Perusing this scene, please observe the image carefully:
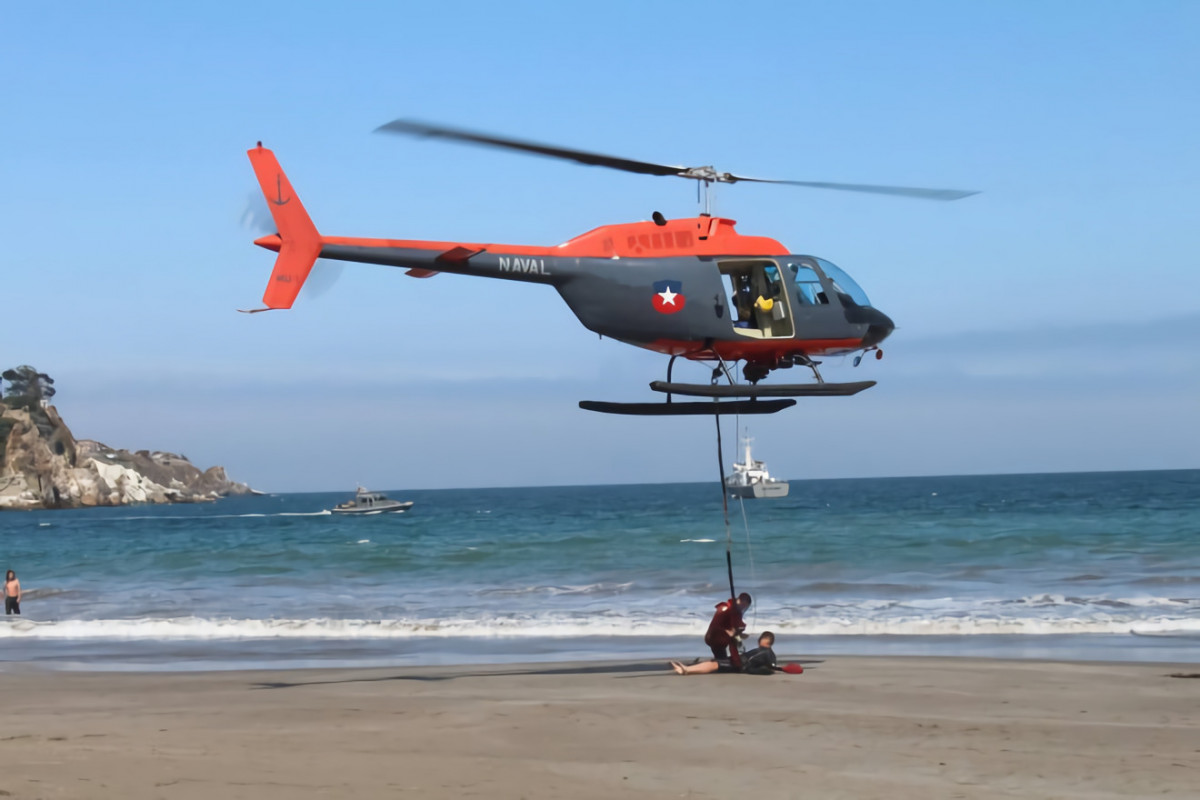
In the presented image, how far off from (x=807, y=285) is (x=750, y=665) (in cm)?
448

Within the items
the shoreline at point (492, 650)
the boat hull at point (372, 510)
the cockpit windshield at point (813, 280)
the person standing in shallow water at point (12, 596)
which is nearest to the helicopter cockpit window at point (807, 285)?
the cockpit windshield at point (813, 280)

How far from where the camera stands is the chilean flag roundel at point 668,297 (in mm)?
14008

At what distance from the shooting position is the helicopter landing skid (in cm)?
1409

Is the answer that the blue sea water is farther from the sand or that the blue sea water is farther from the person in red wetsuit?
the sand

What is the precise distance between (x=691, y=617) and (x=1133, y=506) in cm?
5275

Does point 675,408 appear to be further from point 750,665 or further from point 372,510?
point 372,510

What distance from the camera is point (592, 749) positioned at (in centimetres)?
1032

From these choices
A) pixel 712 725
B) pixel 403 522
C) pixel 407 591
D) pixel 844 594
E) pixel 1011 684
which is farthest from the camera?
pixel 403 522

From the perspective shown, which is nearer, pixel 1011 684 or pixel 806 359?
pixel 1011 684

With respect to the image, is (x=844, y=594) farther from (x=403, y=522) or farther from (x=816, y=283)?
(x=403, y=522)

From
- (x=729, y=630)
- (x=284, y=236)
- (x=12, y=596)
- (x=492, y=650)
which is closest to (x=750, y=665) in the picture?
(x=729, y=630)

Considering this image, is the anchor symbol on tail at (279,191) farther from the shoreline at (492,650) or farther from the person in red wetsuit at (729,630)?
the person in red wetsuit at (729,630)

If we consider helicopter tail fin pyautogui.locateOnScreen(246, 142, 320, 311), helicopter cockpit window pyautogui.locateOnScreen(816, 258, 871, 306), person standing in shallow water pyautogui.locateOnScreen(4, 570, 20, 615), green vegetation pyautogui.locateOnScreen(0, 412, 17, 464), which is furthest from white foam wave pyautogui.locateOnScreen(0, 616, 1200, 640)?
green vegetation pyautogui.locateOnScreen(0, 412, 17, 464)

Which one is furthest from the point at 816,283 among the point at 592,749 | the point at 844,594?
the point at 844,594
